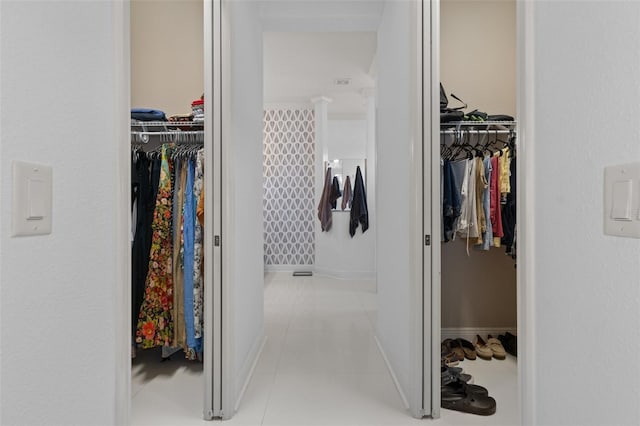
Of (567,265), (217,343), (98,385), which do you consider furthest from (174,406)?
(567,265)

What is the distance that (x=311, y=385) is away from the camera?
2221mm

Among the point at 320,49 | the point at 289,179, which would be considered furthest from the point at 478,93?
the point at 289,179

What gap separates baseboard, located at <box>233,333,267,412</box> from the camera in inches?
82.1

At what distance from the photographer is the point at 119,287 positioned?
0.88m

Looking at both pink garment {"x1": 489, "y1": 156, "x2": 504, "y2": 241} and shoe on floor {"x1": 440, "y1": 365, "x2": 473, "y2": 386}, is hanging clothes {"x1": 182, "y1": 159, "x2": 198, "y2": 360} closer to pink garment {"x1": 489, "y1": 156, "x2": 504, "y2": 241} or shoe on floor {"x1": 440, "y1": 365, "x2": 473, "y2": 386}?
shoe on floor {"x1": 440, "y1": 365, "x2": 473, "y2": 386}

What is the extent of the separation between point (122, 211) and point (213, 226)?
0.96m

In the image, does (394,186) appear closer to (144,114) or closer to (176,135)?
(176,135)

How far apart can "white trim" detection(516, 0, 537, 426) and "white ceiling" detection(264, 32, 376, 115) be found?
128 inches

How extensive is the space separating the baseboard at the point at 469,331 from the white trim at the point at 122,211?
2.54m

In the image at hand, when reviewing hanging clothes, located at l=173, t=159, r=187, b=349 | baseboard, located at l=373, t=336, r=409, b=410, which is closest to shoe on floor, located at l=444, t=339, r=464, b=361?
baseboard, located at l=373, t=336, r=409, b=410

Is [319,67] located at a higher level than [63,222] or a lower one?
higher

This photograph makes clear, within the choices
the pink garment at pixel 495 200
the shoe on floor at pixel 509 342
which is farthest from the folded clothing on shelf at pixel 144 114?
the shoe on floor at pixel 509 342

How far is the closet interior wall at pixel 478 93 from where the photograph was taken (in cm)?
290

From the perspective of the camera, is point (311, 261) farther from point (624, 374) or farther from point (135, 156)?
point (624, 374)
